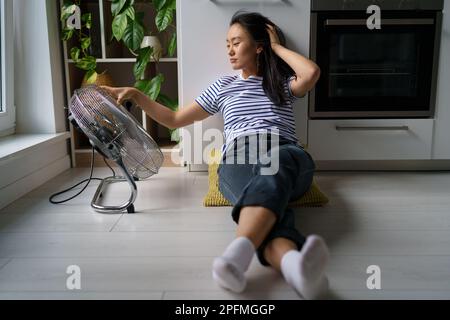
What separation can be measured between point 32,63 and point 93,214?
968 mm

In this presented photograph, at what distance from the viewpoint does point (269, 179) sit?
1117mm

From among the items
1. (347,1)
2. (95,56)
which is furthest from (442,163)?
(95,56)

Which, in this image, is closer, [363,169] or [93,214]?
[93,214]

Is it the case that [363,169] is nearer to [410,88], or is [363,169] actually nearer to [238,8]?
[410,88]

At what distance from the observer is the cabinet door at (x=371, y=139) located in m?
2.01

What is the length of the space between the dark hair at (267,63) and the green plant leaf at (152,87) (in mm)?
559

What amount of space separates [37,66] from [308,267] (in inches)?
69.1

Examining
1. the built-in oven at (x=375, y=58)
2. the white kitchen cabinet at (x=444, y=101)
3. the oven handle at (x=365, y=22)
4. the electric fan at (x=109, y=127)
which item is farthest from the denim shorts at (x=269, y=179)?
the white kitchen cabinet at (x=444, y=101)

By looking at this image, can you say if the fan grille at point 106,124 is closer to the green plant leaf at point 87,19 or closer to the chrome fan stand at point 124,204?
the chrome fan stand at point 124,204

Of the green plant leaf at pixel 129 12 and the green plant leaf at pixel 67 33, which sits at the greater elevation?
the green plant leaf at pixel 129 12

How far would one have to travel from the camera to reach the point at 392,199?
167 centimetres

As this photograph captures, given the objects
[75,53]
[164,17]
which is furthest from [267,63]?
[75,53]

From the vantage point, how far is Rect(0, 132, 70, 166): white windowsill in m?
1.64

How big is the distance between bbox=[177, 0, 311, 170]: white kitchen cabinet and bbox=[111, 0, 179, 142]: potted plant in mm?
124
